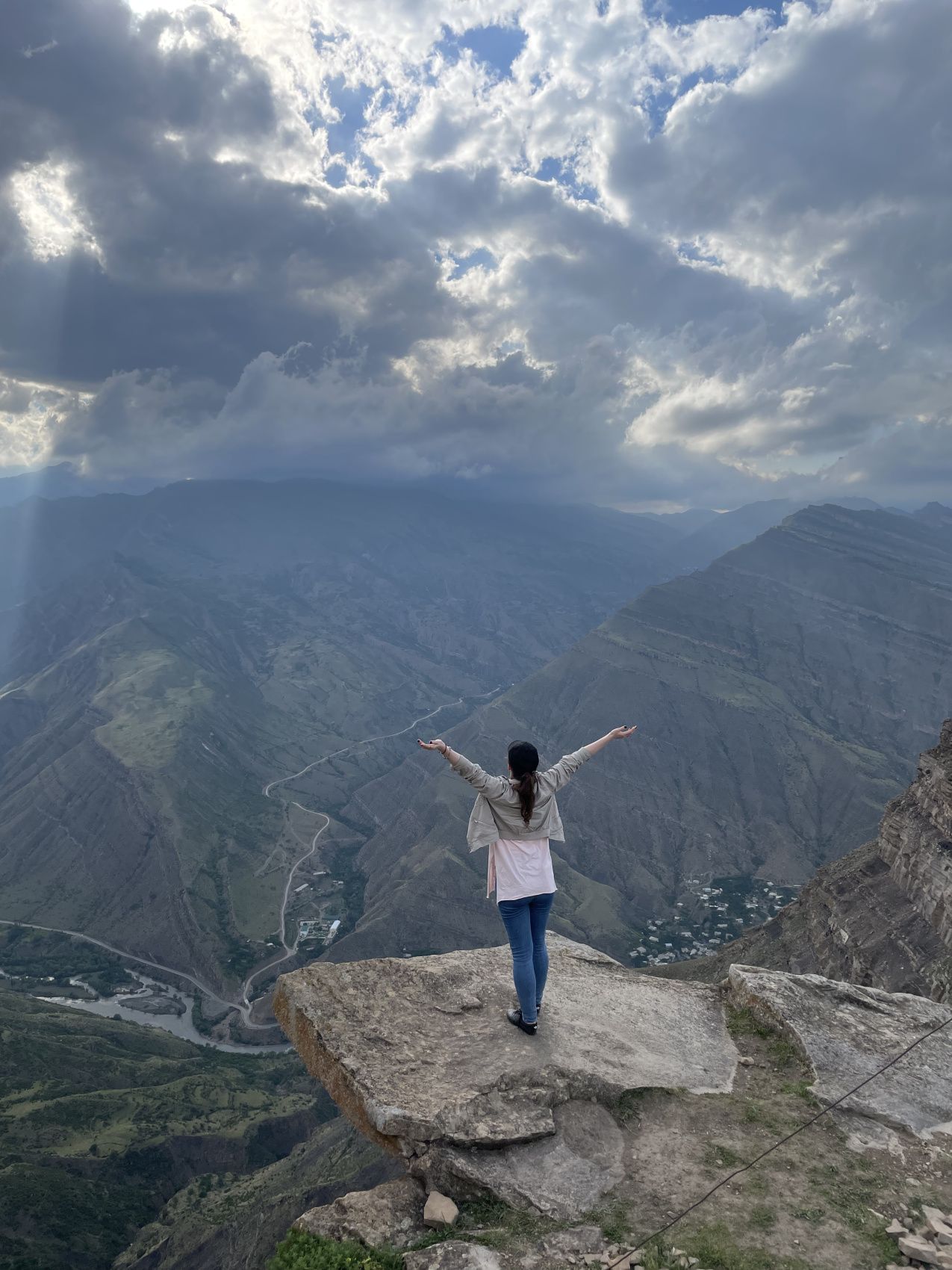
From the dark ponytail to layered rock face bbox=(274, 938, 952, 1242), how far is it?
11.2 ft

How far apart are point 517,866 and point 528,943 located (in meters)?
1.20

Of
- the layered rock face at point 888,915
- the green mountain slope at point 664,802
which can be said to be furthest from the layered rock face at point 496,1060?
the green mountain slope at point 664,802

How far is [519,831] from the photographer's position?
8.76 metres

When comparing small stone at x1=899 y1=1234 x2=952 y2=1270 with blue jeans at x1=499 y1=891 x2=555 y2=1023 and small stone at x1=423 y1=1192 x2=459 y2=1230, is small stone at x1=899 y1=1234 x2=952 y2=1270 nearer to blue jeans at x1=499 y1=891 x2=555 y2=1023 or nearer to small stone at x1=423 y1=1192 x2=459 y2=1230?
small stone at x1=423 y1=1192 x2=459 y2=1230

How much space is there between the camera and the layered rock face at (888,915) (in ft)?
156

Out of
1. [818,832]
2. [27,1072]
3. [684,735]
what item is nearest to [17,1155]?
[27,1072]

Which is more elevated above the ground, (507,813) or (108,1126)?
(507,813)

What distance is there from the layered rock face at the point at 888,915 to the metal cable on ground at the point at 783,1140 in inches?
1631

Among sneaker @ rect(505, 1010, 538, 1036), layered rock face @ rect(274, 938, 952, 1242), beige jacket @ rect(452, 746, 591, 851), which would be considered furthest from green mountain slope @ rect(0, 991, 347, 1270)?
beige jacket @ rect(452, 746, 591, 851)

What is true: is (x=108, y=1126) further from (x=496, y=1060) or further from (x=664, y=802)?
(x=664, y=802)

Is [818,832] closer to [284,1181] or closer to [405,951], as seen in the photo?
[405,951]

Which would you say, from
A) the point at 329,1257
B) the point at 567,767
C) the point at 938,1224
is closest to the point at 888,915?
the point at 938,1224

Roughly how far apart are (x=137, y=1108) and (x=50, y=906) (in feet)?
331

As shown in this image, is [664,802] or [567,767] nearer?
[567,767]
